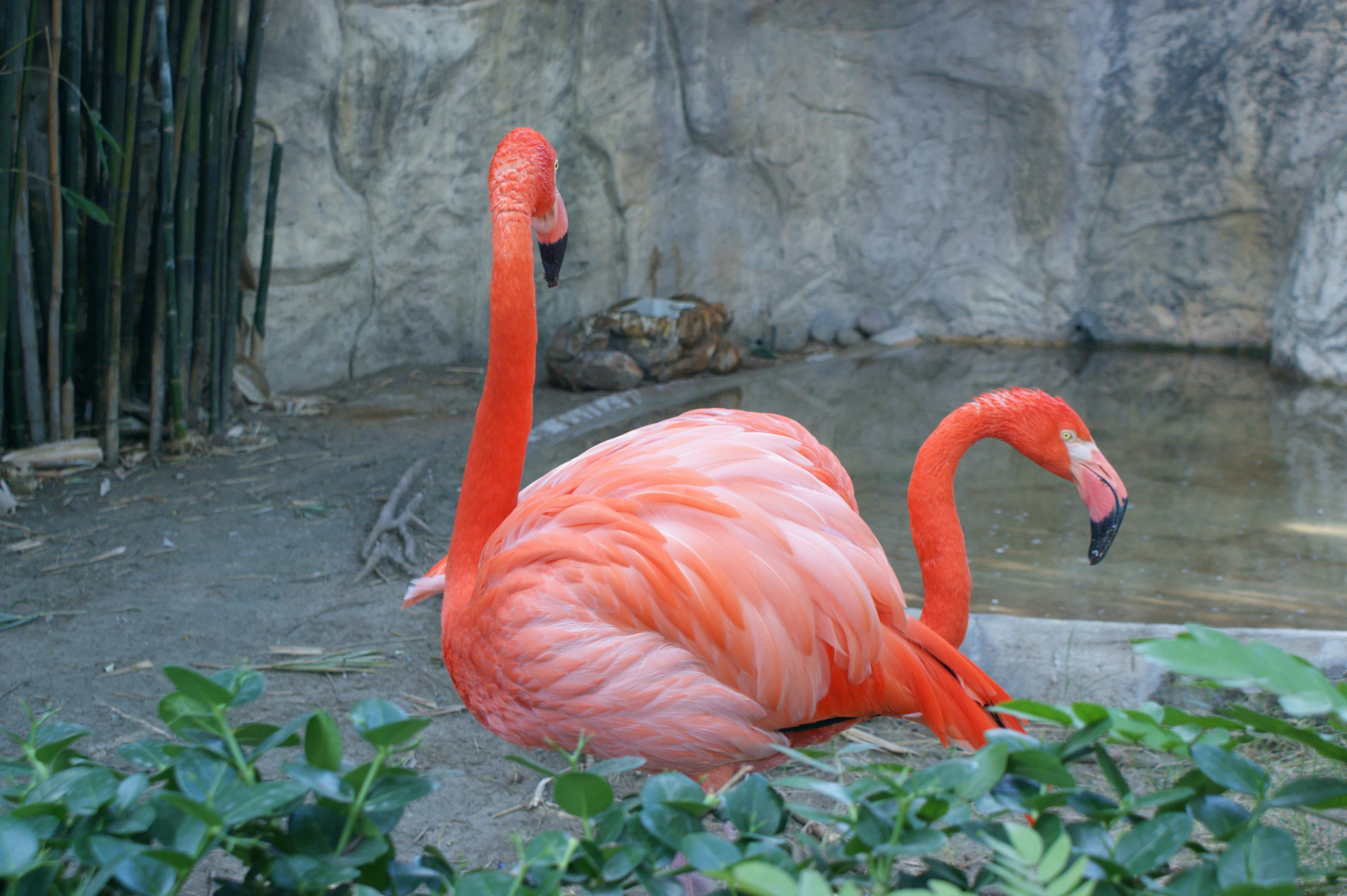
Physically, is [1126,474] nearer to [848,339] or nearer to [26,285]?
[848,339]

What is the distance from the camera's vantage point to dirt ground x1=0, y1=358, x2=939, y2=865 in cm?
197

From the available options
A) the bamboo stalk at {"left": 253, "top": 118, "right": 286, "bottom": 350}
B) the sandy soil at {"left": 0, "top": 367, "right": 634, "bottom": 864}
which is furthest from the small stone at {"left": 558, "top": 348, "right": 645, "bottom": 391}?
the bamboo stalk at {"left": 253, "top": 118, "right": 286, "bottom": 350}

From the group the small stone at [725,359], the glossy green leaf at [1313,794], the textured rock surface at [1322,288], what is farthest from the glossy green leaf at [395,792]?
the textured rock surface at [1322,288]

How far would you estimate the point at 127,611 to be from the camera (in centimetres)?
246

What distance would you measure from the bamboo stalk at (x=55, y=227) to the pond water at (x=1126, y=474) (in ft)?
5.13

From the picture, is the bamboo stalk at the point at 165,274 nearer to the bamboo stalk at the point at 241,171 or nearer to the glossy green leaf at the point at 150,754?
the bamboo stalk at the point at 241,171

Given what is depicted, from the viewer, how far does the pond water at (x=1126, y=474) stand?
2992 mm

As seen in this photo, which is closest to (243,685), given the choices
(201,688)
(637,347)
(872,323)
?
(201,688)

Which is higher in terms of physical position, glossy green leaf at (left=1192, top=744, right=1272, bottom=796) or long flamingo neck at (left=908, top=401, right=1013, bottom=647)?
glossy green leaf at (left=1192, top=744, right=1272, bottom=796)

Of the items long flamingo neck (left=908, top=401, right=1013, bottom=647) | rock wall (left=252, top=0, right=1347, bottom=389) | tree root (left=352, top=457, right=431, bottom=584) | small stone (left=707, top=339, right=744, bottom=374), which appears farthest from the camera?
small stone (left=707, top=339, right=744, bottom=374)

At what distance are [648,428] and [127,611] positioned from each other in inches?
58.3

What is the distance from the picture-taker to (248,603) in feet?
8.37

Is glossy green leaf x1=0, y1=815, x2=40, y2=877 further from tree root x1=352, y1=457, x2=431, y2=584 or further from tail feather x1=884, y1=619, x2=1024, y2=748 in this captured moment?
tree root x1=352, y1=457, x2=431, y2=584

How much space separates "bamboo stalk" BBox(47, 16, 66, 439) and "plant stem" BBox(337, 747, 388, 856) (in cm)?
314
